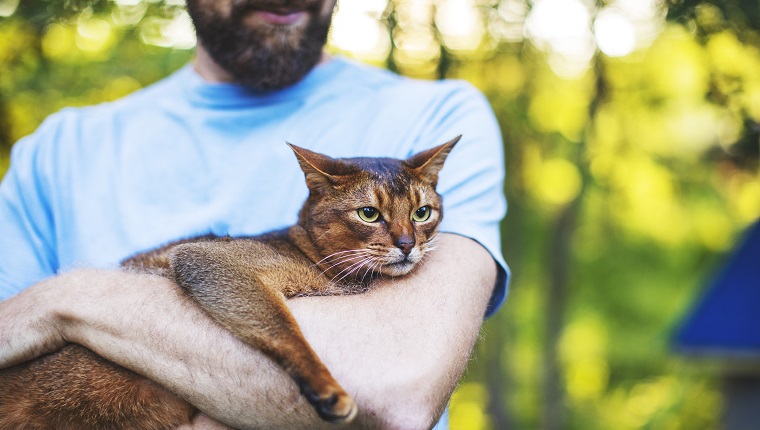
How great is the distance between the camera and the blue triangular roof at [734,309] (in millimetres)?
7262

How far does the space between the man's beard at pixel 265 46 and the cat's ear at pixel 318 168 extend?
63 centimetres

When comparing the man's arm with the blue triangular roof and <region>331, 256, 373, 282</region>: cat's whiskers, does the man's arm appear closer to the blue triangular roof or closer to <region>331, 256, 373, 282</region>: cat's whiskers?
<region>331, 256, 373, 282</region>: cat's whiskers

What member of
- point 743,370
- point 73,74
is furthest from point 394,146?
point 743,370

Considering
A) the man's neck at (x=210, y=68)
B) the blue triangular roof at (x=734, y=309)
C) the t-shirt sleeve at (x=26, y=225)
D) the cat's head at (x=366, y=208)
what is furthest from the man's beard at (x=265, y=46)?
the blue triangular roof at (x=734, y=309)

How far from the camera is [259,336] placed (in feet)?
7.54

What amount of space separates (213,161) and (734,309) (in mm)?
6448

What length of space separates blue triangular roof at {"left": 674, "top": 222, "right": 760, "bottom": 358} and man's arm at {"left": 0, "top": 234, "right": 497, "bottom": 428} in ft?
18.9

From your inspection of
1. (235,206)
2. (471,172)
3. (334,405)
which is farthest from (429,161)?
(334,405)

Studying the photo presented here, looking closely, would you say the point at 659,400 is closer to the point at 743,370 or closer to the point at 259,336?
the point at 743,370

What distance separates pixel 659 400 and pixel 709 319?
8807 mm

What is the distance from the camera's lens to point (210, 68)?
11.9ft

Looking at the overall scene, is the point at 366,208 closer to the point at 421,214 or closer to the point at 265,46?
the point at 421,214

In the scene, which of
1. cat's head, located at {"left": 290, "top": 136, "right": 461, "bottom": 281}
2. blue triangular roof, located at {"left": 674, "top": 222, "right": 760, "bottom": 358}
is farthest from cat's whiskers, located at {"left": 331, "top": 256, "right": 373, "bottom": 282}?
blue triangular roof, located at {"left": 674, "top": 222, "right": 760, "bottom": 358}

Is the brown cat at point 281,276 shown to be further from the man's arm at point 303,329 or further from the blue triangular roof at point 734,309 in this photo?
the blue triangular roof at point 734,309
